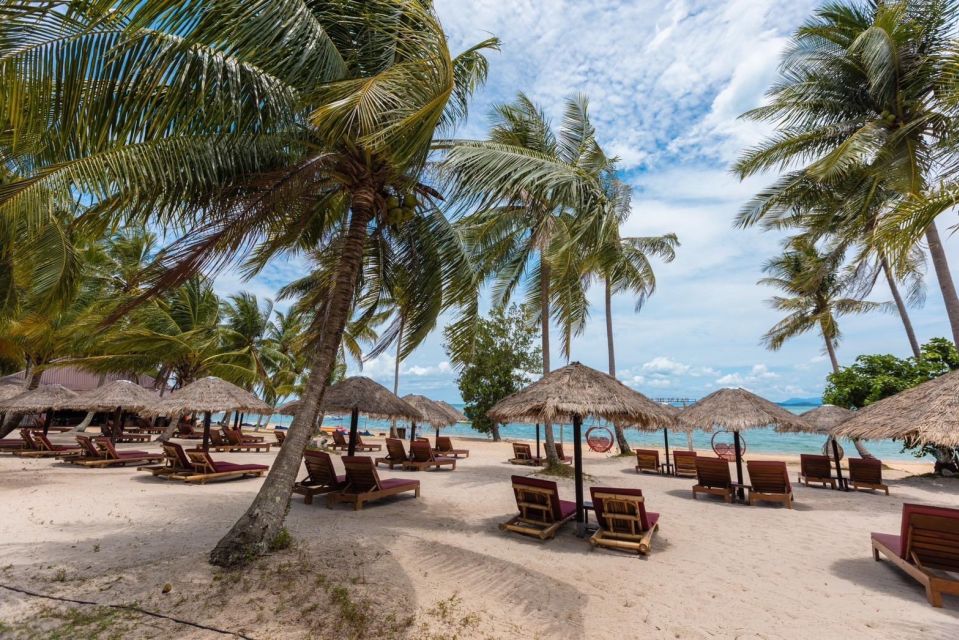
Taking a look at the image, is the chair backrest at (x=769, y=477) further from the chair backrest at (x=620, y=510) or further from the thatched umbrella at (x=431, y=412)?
the thatched umbrella at (x=431, y=412)

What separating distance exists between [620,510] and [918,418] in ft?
13.7

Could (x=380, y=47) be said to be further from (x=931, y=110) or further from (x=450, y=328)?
(x=931, y=110)

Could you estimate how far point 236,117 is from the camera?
414 cm

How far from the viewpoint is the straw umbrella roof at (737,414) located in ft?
32.5

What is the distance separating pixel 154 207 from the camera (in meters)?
4.82

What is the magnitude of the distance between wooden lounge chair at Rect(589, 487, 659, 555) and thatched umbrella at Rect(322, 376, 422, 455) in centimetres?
603

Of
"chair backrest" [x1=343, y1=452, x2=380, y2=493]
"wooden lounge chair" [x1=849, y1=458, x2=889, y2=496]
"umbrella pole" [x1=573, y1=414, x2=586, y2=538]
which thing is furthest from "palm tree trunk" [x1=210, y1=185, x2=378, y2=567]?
"wooden lounge chair" [x1=849, y1=458, x2=889, y2=496]

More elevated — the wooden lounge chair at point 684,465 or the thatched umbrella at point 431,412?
the thatched umbrella at point 431,412

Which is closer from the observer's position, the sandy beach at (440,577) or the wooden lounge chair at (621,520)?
the sandy beach at (440,577)

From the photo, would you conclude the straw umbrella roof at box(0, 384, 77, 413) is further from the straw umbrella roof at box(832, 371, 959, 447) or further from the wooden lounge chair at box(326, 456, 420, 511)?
the straw umbrella roof at box(832, 371, 959, 447)

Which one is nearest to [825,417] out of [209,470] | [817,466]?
[817,466]

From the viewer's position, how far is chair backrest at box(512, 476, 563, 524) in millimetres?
6562

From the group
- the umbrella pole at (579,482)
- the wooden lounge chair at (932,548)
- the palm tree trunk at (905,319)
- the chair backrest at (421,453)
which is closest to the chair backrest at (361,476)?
the umbrella pole at (579,482)

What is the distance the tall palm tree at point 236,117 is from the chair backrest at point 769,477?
8.90 m
